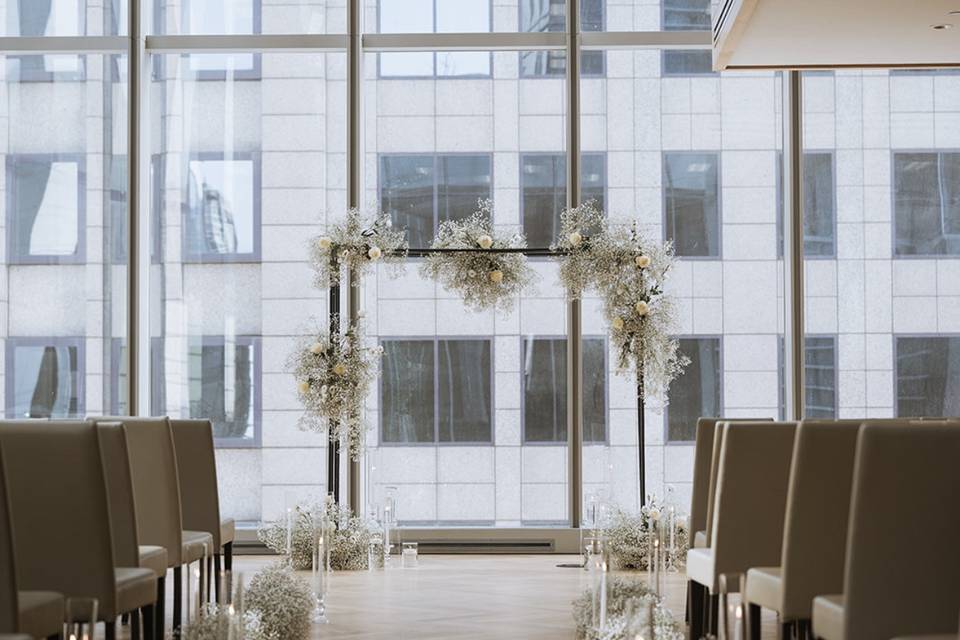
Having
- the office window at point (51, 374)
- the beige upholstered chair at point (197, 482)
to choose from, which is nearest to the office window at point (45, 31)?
the office window at point (51, 374)

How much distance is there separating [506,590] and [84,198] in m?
4.10

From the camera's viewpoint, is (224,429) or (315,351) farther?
(224,429)

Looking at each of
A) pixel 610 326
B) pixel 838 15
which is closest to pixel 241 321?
pixel 610 326

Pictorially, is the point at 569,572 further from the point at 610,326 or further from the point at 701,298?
the point at 701,298

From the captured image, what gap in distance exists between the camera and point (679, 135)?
8367 millimetres

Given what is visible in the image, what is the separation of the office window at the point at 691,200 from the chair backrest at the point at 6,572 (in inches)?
239

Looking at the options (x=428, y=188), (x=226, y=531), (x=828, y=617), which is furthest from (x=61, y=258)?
(x=828, y=617)

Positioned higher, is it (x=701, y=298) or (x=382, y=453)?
(x=701, y=298)

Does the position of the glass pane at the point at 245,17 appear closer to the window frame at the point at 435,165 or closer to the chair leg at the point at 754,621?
the window frame at the point at 435,165

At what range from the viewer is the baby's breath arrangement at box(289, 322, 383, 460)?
7.50 metres

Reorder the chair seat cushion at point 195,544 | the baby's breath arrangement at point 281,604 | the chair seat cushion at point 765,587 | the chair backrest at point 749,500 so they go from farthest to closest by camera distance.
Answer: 1. the chair seat cushion at point 195,544
2. the baby's breath arrangement at point 281,604
3. the chair backrest at point 749,500
4. the chair seat cushion at point 765,587

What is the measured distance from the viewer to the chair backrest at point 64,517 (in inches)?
139

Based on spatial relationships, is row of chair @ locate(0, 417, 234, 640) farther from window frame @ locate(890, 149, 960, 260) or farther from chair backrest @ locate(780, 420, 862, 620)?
window frame @ locate(890, 149, 960, 260)

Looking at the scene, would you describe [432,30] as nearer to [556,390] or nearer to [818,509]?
[556,390]
